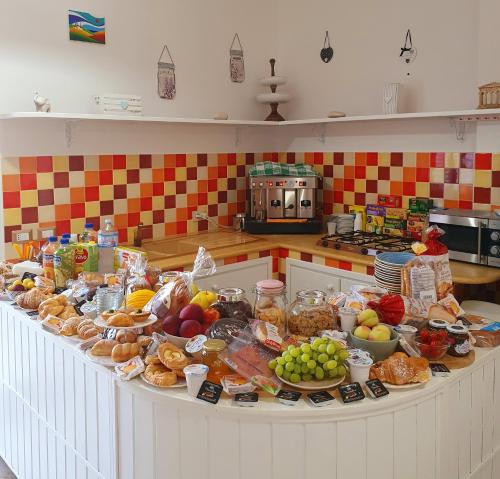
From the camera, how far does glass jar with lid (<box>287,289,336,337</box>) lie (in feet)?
5.94

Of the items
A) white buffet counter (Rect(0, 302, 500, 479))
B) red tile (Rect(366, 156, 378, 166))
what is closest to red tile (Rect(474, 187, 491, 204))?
red tile (Rect(366, 156, 378, 166))

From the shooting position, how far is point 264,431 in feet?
4.78

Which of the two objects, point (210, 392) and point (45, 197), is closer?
point (210, 392)

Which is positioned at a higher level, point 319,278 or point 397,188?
point 397,188

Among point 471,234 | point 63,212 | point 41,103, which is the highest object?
point 41,103

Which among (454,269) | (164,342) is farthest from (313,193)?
(164,342)

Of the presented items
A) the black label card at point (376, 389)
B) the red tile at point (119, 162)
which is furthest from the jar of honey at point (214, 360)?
the red tile at point (119, 162)

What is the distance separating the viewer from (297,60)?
423 cm

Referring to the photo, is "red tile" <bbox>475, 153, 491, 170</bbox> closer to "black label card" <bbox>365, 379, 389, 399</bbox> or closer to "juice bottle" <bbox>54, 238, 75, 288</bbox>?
"black label card" <bbox>365, 379, 389, 399</bbox>

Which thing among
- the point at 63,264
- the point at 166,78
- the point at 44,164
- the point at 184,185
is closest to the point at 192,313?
the point at 63,264

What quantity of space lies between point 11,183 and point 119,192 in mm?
667

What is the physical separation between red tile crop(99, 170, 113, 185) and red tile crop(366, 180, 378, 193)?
1650mm

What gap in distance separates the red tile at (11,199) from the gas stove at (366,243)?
1726mm

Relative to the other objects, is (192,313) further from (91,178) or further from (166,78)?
(166,78)
